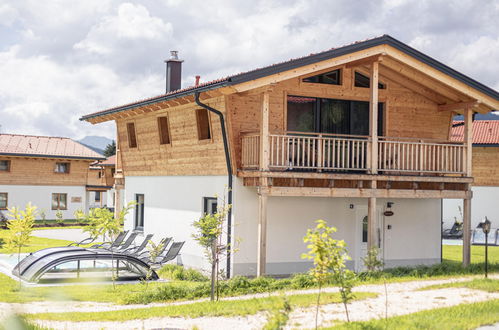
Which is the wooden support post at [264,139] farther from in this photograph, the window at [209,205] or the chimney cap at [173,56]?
the chimney cap at [173,56]

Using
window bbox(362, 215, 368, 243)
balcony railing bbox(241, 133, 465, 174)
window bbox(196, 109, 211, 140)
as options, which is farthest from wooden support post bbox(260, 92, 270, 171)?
window bbox(362, 215, 368, 243)

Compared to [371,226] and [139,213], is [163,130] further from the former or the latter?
[371,226]

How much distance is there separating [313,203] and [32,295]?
26.9 feet

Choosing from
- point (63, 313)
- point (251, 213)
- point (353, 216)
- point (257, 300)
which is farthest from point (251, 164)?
point (63, 313)

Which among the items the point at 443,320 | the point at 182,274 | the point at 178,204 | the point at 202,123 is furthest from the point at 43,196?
the point at 443,320

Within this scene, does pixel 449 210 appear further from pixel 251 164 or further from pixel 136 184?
pixel 251 164

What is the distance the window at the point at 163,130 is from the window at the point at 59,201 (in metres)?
25.8

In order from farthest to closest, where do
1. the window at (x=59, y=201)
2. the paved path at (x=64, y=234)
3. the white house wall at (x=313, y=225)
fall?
the window at (x=59, y=201) → the paved path at (x=64, y=234) → the white house wall at (x=313, y=225)

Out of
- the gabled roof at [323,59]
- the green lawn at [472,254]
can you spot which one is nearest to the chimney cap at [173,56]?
the gabled roof at [323,59]

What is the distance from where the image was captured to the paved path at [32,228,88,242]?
31508 millimetres

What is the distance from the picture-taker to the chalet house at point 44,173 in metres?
41.7

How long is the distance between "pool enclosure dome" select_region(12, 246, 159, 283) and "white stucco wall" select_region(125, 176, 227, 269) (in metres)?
2.26

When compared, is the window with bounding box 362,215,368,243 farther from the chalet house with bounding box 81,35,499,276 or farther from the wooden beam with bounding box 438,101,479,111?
the wooden beam with bounding box 438,101,479,111

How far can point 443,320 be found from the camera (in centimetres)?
912
